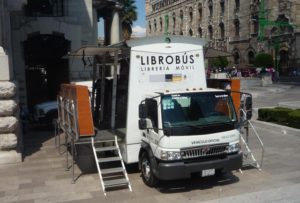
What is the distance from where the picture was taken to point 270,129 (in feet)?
57.2

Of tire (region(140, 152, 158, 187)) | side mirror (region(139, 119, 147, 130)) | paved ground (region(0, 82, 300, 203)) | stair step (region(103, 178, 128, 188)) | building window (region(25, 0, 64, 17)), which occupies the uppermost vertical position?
building window (region(25, 0, 64, 17))

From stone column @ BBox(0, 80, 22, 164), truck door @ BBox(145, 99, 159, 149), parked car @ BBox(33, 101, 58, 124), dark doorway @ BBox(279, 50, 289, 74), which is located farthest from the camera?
dark doorway @ BBox(279, 50, 289, 74)

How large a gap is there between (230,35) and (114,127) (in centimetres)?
5995

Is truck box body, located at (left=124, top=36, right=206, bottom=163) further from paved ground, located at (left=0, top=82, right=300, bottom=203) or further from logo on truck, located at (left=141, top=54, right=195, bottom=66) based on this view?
paved ground, located at (left=0, top=82, right=300, bottom=203)

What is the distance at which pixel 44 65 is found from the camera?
30000 millimetres

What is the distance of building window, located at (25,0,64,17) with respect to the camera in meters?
24.9

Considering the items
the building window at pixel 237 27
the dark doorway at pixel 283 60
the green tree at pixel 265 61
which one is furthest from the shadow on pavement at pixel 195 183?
the building window at pixel 237 27

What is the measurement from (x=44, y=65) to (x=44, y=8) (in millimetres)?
5672

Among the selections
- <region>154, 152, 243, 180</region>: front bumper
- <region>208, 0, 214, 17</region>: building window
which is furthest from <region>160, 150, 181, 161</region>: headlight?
<region>208, 0, 214, 17</region>: building window

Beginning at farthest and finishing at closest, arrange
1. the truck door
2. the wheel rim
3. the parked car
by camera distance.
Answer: the parked car
the wheel rim
the truck door

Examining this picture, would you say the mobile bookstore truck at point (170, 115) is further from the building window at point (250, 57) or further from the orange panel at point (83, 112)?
the building window at point (250, 57)

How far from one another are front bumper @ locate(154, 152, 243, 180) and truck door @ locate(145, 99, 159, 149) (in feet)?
2.20

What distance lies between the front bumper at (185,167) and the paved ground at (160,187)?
540mm

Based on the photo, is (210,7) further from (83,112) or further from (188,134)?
(188,134)
